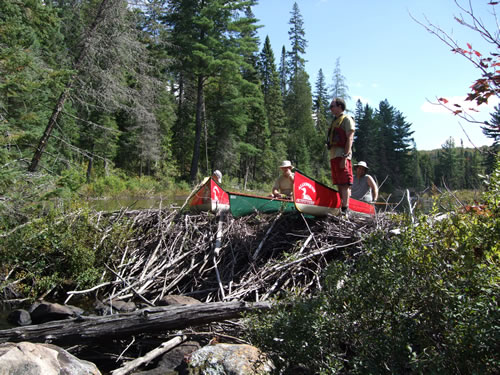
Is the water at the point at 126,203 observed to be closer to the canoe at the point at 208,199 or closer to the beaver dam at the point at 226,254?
the canoe at the point at 208,199

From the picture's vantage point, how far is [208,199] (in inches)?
310

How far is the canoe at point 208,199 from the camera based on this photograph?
786 cm

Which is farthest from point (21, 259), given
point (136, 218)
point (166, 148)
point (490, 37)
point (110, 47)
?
point (166, 148)

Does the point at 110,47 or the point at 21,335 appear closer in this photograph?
the point at 21,335

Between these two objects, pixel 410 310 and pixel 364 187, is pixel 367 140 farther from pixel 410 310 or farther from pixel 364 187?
pixel 410 310

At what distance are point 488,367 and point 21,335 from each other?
4.52 metres

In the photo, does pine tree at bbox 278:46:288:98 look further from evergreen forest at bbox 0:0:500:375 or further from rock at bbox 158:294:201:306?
rock at bbox 158:294:201:306

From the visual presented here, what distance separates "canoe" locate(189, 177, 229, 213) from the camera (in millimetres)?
7860

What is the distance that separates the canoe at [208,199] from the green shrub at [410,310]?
4.35m

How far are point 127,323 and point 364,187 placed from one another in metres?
5.31

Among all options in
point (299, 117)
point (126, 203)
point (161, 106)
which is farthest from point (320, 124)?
point (126, 203)

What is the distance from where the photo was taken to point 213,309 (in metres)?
4.62

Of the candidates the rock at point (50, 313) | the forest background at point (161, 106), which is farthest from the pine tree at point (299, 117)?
the rock at point (50, 313)

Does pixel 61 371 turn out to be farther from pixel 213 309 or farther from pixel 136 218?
pixel 136 218
